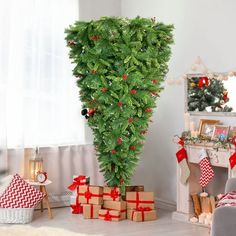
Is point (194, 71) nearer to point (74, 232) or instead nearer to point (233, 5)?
point (233, 5)

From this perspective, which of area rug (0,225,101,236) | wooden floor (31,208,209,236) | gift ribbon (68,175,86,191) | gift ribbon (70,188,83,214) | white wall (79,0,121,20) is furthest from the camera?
white wall (79,0,121,20)

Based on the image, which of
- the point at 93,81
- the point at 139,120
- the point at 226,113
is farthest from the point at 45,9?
the point at 226,113

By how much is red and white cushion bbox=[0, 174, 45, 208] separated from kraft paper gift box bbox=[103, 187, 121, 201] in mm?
599


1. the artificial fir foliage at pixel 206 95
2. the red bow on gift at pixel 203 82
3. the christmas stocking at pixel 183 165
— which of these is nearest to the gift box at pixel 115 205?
the christmas stocking at pixel 183 165

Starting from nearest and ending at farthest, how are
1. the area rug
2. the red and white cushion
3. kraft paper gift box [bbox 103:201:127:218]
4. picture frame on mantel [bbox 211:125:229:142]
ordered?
1. the area rug
2. picture frame on mantel [bbox 211:125:229:142]
3. the red and white cushion
4. kraft paper gift box [bbox 103:201:127:218]

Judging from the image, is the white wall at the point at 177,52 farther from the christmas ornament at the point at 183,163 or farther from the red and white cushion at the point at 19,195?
the red and white cushion at the point at 19,195

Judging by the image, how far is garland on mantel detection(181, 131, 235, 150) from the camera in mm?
4965

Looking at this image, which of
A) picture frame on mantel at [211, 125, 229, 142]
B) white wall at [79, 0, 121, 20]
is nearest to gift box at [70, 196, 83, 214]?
picture frame on mantel at [211, 125, 229, 142]

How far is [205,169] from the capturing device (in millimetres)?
5133

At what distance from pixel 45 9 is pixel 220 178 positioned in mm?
2484

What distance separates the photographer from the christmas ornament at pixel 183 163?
535 centimetres

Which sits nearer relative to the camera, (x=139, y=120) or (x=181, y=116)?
(x=139, y=120)

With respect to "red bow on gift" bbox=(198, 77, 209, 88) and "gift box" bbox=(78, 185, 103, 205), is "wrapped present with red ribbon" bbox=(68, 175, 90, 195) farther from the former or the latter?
"red bow on gift" bbox=(198, 77, 209, 88)

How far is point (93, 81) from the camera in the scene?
17.0 feet
